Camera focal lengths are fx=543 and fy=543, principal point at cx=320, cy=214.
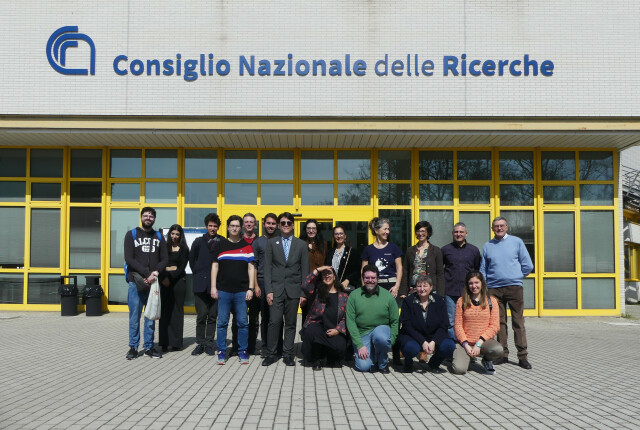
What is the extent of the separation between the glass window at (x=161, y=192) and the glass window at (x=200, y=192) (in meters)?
0.26

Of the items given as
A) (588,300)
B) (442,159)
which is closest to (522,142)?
(442,159)

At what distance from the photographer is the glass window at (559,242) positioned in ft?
38.8

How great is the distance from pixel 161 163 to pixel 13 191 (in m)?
3.33

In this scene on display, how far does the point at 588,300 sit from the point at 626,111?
4.08m

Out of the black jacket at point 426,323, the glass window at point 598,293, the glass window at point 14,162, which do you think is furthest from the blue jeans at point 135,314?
the glass window at point 598,293

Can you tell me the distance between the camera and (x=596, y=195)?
12.0 metres

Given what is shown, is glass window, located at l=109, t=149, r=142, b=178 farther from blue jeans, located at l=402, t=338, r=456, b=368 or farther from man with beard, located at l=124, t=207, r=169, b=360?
blue jeans, located at l=402, t=338, r=456, b=368

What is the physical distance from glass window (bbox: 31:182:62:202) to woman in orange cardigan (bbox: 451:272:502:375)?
9.40 m

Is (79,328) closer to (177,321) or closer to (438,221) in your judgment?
(177,321)

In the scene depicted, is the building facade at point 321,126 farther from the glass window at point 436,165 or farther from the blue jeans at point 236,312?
the blue jeans at point 236,312

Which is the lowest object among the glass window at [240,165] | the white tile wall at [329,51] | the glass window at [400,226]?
the glass window at [400,226]

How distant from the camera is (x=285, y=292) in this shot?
263 inches

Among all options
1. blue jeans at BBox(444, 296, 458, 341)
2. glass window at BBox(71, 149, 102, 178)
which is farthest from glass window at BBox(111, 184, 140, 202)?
blue jeans at BBox(444, 296, 458, 341)

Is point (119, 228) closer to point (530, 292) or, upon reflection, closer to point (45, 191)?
point (45, 191)
